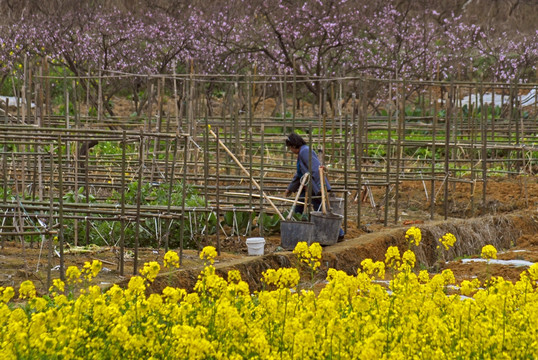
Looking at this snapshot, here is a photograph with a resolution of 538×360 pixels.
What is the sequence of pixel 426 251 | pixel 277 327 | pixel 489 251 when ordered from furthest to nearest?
pixel 426 251, pixel 489 251, pixel 277 327

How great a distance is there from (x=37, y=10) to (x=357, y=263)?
669 inches

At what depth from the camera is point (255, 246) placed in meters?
8.70

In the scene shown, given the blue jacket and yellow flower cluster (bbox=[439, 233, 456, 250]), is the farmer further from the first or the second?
yellow flower cluster (bbox=[439, 233, 456, 250])

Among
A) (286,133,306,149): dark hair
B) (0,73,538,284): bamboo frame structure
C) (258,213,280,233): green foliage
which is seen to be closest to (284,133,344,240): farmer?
(286,133,306,149): dark hair

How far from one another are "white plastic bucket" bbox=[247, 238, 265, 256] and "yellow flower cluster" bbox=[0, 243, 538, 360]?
142 inches

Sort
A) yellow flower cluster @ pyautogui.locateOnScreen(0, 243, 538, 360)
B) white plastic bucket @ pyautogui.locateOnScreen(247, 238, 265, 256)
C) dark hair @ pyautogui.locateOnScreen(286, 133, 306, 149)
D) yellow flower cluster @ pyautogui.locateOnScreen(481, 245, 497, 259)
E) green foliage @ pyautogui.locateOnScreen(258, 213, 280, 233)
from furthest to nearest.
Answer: green foliage @ pyautogui.locateOnScreen(258, 213, 280, 233) → dark hair @ pyautogui.locateOnScreen(286, 133, 306, 149) → white plastic bucket @ pyautogui.locateOnScreen(247, 238, 265, 256) → yellow flower cluster @ pyautogui.locateOnScreen(481, 245, 497, 259) → yellow flower cluster @ pyautogui.locateOnScreen(0, 243, 538, 360)

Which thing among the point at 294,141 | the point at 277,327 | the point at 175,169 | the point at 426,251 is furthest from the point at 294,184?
the point at 277,327

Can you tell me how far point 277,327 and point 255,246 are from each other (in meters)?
4.11

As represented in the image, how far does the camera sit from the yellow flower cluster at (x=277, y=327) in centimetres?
377

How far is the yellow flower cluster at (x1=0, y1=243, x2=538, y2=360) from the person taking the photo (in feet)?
12.4

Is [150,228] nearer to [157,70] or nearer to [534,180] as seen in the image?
[534,180]

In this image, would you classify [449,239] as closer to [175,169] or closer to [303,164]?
[303,164]

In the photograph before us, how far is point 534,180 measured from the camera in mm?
14500

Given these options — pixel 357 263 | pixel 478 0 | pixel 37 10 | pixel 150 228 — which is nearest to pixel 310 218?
pixel 357 263
